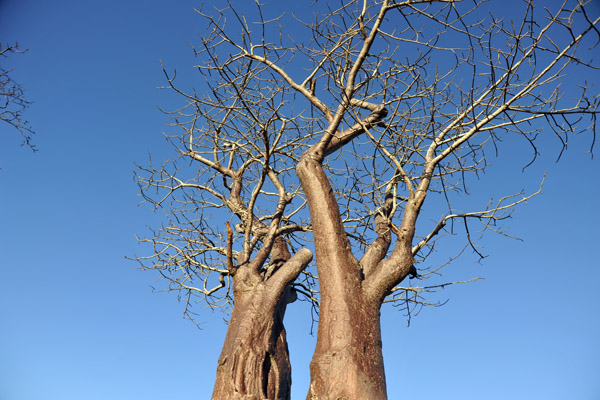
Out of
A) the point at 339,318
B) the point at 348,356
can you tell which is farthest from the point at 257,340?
the point at 348,356

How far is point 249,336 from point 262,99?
276cm

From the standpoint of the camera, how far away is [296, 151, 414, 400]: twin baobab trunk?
13.3 feet

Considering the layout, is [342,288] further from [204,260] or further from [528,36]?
[204,260]

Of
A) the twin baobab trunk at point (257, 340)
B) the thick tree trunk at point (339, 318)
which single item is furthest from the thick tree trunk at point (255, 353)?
the thick tree trunk at point (339, 318)

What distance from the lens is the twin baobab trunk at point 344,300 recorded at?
4039 millimetres

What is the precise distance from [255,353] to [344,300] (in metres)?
1.31

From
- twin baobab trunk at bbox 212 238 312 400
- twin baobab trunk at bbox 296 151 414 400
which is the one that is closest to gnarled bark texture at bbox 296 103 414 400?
twin baobab trunk at bbox 296 151 414 400

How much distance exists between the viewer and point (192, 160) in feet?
24.0

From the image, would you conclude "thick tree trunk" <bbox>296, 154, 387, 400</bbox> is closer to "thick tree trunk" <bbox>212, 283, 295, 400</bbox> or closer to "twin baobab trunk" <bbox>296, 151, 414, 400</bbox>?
"twin baobab trunk" <bbox>296, 151, 414, 400</bbox>

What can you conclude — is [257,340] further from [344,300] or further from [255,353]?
[344,300]

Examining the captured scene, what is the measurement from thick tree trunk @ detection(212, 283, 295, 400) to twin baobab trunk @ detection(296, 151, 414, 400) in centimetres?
103

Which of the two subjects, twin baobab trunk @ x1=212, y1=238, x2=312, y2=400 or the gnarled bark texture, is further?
twin baobab trunk @ x1=212, y1=238, x2=312, y2=400

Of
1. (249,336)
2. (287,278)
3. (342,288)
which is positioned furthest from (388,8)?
(249,336)

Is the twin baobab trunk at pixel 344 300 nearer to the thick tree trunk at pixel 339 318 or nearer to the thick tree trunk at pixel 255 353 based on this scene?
the thick tree trunk at pixel 339 318
